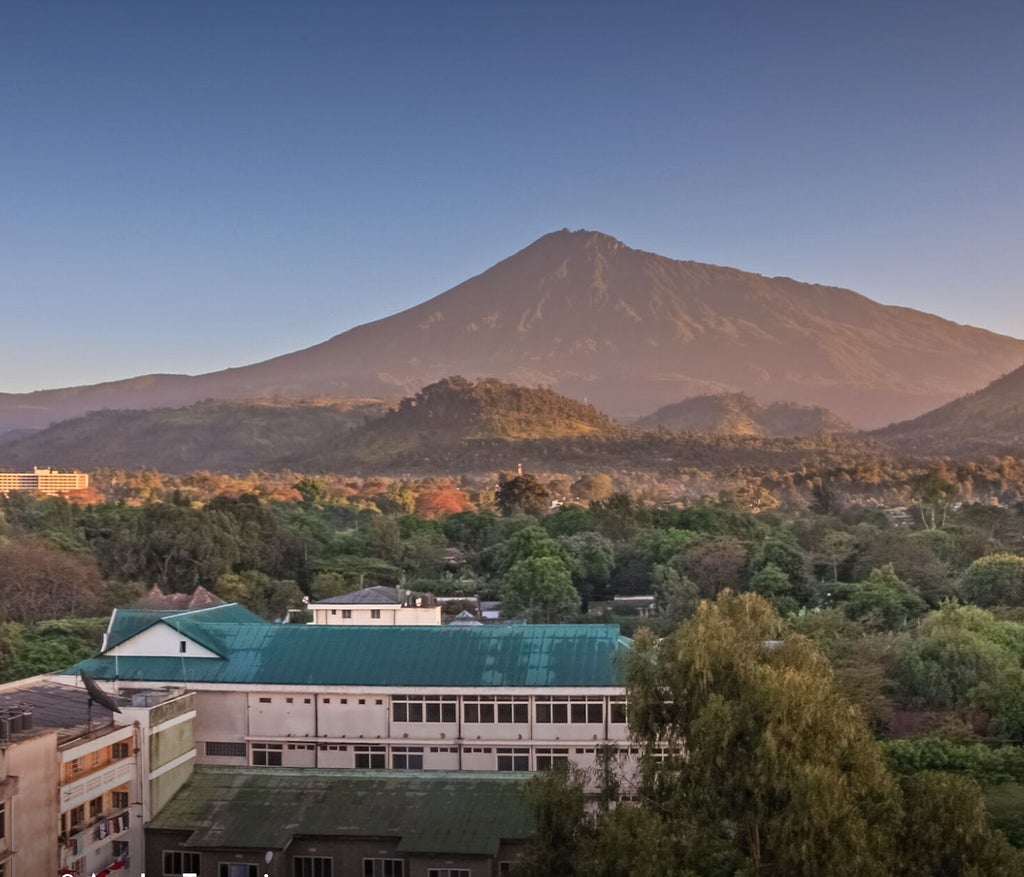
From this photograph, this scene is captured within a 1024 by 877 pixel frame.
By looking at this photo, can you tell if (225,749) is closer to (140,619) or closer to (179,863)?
(179,863)

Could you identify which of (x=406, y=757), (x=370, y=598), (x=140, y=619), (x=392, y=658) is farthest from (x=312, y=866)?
(x=370, y=598)

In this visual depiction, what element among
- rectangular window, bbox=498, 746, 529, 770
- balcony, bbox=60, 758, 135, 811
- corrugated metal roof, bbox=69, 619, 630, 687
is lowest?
rectangular window, bbox=498, 746, 529, 770

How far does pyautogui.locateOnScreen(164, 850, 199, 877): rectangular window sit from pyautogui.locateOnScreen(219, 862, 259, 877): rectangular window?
48cm

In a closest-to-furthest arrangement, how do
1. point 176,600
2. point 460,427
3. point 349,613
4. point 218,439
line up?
point 349,613
point 176,600
point 460,427
point 218,439

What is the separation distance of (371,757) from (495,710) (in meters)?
2.24

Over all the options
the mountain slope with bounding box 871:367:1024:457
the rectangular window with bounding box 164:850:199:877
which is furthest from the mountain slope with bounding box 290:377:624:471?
the rectangular window with bounding box 164:850:199:877

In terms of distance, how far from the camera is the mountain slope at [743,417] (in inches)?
6741

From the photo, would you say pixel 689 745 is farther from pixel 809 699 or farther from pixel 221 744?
pixel 221 744

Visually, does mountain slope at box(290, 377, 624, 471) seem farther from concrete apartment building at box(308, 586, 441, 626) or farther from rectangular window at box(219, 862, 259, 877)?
rectangular window at box(219, 862, 259, 877)

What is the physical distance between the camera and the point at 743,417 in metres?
175

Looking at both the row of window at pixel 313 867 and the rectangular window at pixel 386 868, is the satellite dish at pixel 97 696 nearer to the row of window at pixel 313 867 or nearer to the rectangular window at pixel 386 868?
the row of window at pixel 313 867

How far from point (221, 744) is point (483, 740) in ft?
14.6

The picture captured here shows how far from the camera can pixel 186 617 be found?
22219 mm

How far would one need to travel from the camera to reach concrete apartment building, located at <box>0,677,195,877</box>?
15339 millimetres
